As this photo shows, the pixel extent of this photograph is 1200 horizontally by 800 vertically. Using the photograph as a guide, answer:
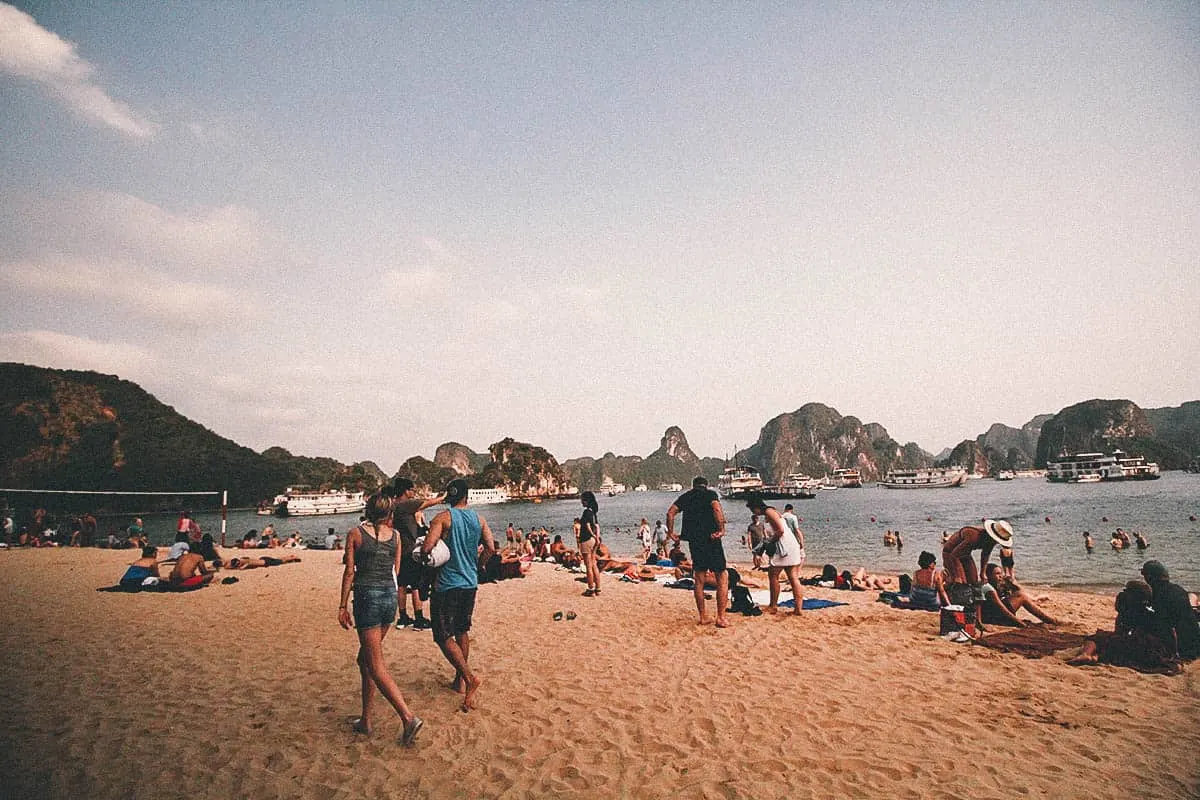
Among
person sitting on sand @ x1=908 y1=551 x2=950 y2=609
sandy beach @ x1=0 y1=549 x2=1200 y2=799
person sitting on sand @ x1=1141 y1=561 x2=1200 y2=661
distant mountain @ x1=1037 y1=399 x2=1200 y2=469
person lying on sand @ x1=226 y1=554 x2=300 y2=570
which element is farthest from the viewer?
distant mountain @ x1=1037 y1=399 x2=1200 y2=469

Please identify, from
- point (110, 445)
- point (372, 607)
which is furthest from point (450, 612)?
point (110, 445)

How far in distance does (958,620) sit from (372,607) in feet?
28.4

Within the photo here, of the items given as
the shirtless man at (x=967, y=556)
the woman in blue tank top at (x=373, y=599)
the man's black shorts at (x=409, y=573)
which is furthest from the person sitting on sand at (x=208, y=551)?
the shirtless man at (x=967, y=556)

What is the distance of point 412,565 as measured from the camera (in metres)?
8.47

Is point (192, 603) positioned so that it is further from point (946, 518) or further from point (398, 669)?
point (946, 518)

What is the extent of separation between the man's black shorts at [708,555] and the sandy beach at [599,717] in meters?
1.04

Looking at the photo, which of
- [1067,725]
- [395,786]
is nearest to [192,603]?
[395,786]

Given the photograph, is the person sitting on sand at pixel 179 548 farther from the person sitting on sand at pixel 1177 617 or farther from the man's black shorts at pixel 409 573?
the person sitting on sand at pixel 1177 617

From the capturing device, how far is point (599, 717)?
17.1 ft

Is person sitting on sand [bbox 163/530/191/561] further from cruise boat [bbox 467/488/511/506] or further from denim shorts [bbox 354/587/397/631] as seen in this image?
cruise boat [bbox 467/488/511/506]

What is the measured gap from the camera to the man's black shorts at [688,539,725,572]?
8.84 m

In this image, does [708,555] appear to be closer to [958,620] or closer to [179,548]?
[958,620]

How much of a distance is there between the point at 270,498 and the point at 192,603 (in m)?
123

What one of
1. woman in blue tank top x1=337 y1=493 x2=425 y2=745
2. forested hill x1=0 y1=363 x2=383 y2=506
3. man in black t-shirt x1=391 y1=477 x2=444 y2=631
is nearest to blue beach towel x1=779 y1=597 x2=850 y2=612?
man in black t-shirt x1=391 y1=477 x2=444 y2=631
